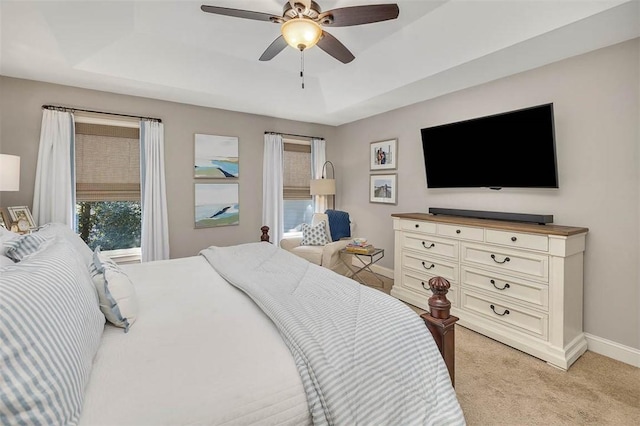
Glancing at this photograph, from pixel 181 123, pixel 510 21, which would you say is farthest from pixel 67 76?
pixel 510 21

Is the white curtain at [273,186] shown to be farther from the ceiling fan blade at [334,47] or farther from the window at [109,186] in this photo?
the ceiling fan blade at [334,47]

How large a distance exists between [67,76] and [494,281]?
4626mm

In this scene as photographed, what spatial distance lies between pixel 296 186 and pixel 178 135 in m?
1.89

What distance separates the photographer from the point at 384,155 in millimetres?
4516

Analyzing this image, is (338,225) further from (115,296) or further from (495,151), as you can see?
(115,296)

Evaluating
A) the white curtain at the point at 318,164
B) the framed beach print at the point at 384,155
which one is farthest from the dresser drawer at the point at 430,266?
the white curtain at the point at 318,164

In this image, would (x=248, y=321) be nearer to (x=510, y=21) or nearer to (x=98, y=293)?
(x=98, y=293)

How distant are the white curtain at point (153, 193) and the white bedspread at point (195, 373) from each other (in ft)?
8.25

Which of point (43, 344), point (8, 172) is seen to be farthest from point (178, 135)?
point (43, 344)

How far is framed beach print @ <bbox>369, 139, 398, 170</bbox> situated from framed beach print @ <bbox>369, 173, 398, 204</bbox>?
15 cm

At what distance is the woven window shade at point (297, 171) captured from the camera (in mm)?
4969

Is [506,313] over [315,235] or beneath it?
beneath

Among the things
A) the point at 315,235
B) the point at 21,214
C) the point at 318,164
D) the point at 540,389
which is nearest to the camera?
the point at 540,389

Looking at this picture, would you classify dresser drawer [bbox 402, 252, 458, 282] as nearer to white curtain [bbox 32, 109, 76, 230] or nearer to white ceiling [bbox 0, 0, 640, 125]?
white ceiling [bbox 0, 0, 640, 125]
